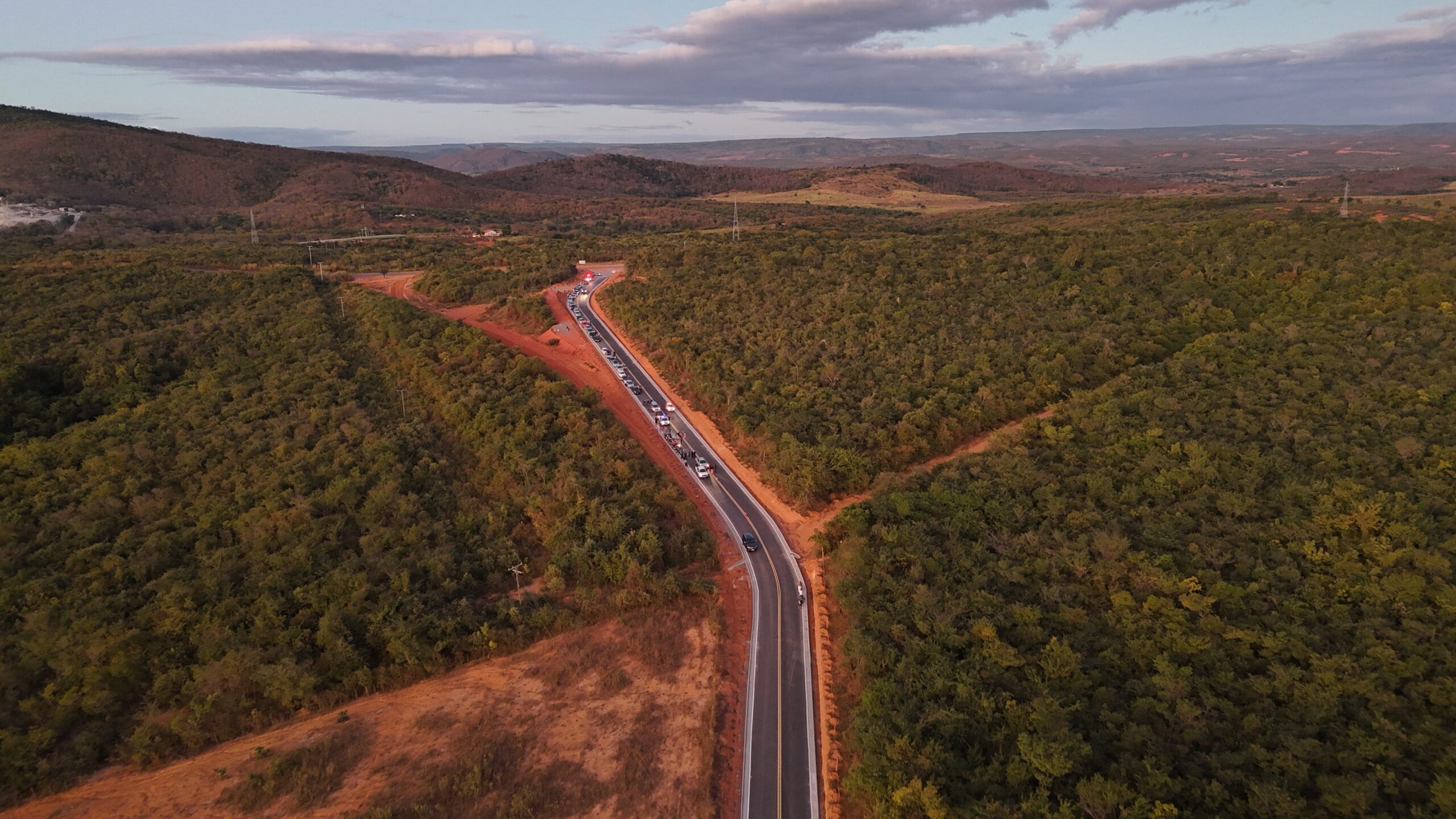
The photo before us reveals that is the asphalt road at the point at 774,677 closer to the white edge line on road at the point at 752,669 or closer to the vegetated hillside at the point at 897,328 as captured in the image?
the white edge line on road at the point at 752,669

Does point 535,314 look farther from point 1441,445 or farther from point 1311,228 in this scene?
point 1311,228

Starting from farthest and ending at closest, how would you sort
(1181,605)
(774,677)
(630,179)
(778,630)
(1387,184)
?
(630,179) → (1387,184) → (778,630) → (774,677) → (1181,605)

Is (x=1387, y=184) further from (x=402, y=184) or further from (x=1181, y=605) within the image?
(x=402, y=184)

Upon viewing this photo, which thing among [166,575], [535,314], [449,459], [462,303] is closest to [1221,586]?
[449,459]

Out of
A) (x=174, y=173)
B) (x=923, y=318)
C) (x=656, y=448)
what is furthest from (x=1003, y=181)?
(x=174, y=173)

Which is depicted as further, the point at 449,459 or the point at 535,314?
the point at 535,314
